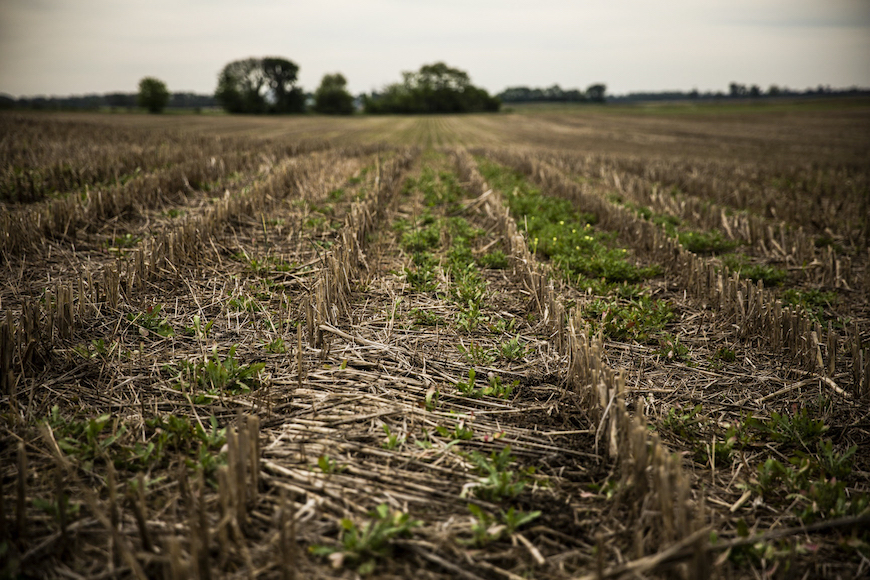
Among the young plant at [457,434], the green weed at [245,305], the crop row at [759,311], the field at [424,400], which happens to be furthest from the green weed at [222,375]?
the crop row at [759,311]

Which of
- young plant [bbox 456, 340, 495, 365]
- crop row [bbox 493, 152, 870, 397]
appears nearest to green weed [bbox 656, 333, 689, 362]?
crop row [bbox 493, 152, 870, 397]

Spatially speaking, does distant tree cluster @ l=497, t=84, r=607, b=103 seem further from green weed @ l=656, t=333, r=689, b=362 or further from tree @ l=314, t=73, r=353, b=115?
green weed @ l=656, t=333, r=689, b=362

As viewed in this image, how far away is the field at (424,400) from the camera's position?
87.0 inches

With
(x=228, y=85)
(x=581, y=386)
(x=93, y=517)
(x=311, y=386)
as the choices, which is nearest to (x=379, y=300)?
(x=311, y=386)

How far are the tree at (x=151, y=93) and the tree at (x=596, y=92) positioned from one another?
91573 mm

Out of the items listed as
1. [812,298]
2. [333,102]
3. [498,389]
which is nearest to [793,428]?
[498,389]

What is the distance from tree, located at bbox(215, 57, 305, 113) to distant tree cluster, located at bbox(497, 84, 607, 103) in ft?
190

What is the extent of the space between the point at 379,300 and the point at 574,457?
9.09 ft

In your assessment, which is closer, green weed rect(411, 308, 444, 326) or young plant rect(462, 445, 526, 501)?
young plant rect(462, 445, 526, 501)

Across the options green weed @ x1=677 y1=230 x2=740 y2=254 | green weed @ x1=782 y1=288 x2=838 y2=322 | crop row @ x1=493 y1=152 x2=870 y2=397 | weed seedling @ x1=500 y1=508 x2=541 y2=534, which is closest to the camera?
weed seedling @ x1=500 y1=508 x2=541 y2=534

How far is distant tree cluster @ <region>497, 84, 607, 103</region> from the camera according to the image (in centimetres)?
12390

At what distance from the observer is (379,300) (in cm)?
515

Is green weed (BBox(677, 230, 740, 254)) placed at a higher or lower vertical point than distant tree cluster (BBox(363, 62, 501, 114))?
lower

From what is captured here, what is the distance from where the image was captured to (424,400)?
3.40 m
